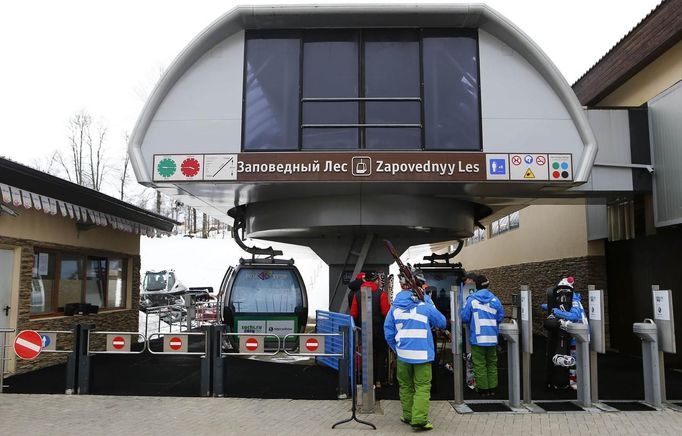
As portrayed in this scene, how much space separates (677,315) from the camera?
10.4m

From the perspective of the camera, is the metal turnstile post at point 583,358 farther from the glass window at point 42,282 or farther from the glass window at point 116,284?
the glass window at point 116,284

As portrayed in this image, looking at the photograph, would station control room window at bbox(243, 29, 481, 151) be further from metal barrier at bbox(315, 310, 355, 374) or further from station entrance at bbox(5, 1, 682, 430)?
metal barrier at bbox(315, 310, 355, 374)

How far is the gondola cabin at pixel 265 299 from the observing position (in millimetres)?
12180

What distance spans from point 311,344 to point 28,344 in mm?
4131

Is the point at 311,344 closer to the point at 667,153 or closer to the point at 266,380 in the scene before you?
the point at 266,380

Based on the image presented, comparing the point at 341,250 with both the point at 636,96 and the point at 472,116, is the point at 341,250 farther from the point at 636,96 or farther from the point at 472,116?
the point at 636,96

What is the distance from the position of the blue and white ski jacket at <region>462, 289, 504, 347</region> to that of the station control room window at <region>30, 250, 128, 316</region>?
8139mm

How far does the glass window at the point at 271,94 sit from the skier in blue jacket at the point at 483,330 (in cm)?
404

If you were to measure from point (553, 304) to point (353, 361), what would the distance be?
3.09m

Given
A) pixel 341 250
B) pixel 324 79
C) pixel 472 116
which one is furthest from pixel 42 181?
pixel 472 116

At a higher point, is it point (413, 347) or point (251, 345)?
point (413, 347)

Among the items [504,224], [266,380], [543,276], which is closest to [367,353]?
[266,380]

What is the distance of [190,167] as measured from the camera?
30.7ft

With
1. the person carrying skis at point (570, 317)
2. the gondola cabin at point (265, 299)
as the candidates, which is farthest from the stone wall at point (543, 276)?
the gondola cabin at point (265, 299)
